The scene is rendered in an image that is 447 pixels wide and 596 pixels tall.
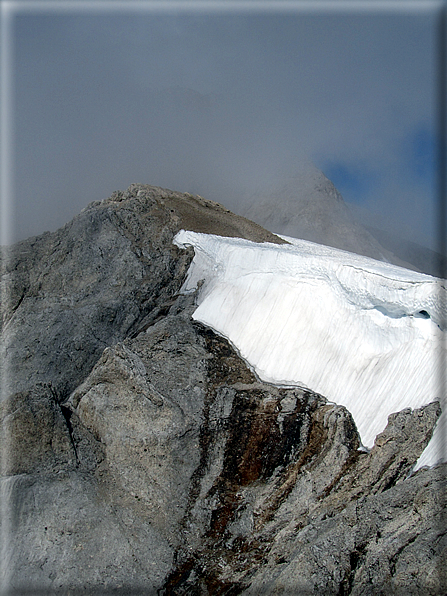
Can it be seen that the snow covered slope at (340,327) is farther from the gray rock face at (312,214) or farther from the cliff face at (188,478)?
the gray rock face at (312,214)

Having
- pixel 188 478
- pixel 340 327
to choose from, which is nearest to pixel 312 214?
pixel 340 327

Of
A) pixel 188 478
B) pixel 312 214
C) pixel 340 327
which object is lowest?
pixel 188 478

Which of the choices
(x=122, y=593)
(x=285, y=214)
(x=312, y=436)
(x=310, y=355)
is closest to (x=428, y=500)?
(x=312, y=436)

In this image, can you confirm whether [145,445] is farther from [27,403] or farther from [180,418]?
[27,403]

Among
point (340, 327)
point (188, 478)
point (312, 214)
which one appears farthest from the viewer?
point (312, 214)

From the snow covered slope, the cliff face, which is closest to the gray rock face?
the snow covered slope

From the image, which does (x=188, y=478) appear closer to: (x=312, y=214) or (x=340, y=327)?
(x=340, y=327)

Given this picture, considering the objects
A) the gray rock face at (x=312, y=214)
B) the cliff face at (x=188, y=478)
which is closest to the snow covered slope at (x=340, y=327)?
the cliff face at (x=188, y=478)
